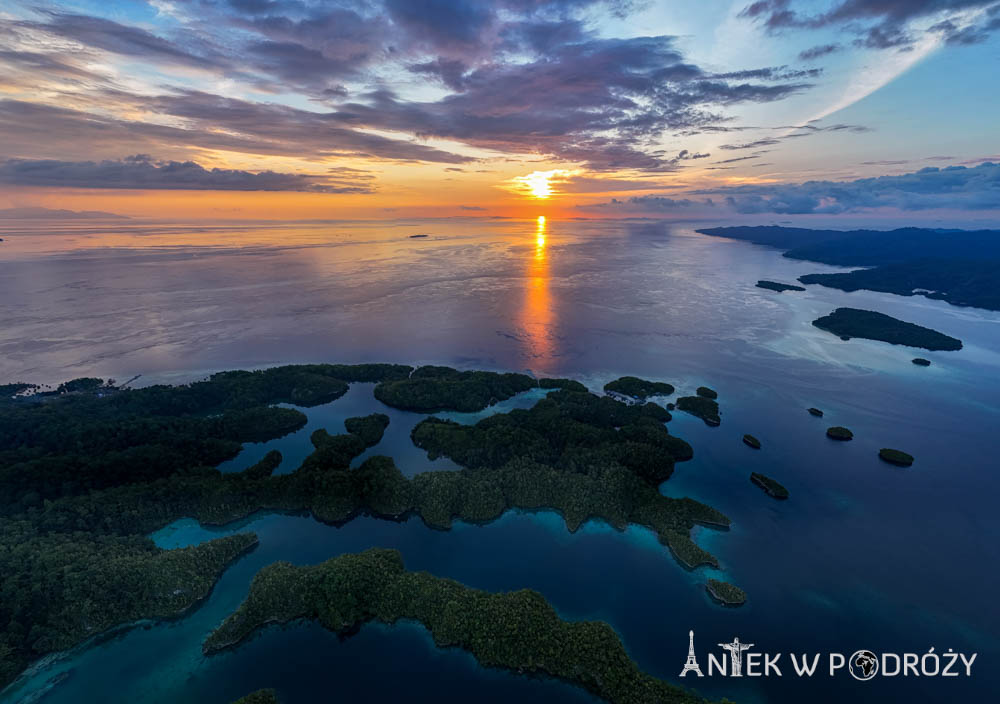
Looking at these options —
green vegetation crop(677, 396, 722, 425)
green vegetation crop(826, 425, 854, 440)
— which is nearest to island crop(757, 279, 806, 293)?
green vegetation crop(826, 425, 854, 440)

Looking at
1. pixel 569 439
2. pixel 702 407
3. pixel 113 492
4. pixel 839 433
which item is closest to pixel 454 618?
pixel 569 439

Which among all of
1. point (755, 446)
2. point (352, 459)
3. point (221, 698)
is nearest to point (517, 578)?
point (221, 698)

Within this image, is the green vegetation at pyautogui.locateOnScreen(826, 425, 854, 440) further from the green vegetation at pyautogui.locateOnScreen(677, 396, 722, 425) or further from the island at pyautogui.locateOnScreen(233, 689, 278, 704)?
the island at pyautogui.locateOnScreen(233, 689, 278, 704)

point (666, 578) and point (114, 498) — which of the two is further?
point (114, 498)

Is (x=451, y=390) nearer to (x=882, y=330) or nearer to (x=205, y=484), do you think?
(x=205, y=484)

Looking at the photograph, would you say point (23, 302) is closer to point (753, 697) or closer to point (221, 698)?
point (221, 698)

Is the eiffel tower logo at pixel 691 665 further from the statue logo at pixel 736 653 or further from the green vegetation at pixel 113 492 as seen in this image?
the green vegetation at pixel 113 492

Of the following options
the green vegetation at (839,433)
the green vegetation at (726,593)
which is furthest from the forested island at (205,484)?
the green vegetation at (839,433)
